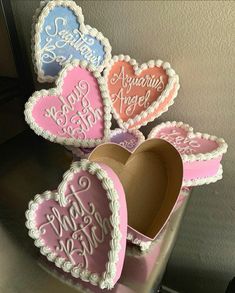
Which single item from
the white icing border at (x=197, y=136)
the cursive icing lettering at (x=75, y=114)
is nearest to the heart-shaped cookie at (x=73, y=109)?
the cursive icing lettering at (x=75, y=114)

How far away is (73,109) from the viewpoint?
62 centimetres

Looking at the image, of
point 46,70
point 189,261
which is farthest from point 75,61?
point 189,261

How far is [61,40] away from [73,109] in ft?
0.42

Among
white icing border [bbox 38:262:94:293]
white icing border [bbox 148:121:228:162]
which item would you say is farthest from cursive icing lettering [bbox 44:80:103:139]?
white icing border [bbox 38:262:94:293]

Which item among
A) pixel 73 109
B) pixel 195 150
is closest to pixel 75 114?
pixel 73 109

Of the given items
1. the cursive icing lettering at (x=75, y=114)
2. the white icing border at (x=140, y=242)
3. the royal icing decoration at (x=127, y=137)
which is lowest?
the white icing border at (x=140, y=242)

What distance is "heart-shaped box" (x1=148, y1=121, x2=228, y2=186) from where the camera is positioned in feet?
2.05

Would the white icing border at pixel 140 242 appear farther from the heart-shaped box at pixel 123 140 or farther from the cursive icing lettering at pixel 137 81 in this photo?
the cursive icing lettering at pixel 137 81

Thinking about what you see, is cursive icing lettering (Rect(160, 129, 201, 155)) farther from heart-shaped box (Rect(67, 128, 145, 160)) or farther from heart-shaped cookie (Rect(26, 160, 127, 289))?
heart-shaped cookie (Rect(26, 160, 127, 289))

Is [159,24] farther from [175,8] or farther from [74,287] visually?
[74,287]

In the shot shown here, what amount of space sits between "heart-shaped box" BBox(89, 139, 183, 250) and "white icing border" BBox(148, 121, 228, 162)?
42 mm

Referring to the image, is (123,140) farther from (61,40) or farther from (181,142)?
(61,40)

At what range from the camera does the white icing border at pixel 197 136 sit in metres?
0.62

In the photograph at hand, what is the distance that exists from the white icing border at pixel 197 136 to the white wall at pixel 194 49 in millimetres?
38
